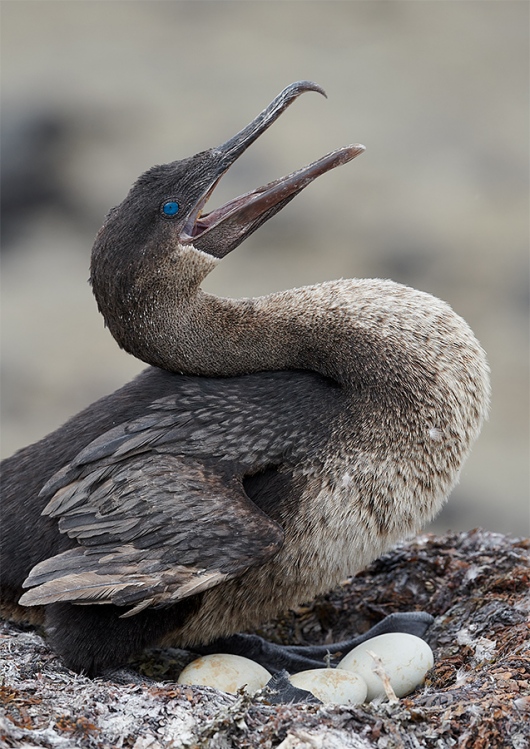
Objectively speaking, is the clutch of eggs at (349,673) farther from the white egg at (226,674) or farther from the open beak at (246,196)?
the open beak at (246,196)

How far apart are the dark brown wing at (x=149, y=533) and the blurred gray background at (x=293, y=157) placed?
642 centimetres

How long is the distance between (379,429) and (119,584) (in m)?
1.42

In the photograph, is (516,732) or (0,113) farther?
(0,113)

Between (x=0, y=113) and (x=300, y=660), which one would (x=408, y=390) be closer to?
(x=300, y=660)

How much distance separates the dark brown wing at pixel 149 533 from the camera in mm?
4430

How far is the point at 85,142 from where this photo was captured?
15711 mm

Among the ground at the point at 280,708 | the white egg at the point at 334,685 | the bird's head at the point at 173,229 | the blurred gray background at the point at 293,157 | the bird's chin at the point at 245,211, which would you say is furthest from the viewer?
the blurred gray background at the point at 293,157

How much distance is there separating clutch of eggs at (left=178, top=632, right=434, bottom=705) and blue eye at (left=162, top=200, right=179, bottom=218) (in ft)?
6.82

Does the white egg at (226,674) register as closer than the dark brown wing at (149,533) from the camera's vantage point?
No

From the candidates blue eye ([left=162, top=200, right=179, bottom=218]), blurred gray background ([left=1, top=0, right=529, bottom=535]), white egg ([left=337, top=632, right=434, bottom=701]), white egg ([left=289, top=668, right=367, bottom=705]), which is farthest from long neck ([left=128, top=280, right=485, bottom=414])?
blurred gray background ([left=1, top=0, right=529, bottom=535])

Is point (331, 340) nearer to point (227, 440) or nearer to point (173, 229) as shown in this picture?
point (227, 440)

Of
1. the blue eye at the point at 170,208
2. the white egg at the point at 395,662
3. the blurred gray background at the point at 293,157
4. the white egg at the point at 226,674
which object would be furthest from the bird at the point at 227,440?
the blurred gray background at the point at 293,157

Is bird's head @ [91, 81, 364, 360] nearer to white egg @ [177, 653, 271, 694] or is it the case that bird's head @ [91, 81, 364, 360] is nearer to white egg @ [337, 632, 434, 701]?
white egg @ [177, 653, 271, 694]


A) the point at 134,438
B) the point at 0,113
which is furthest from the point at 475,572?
the point at 0,113
